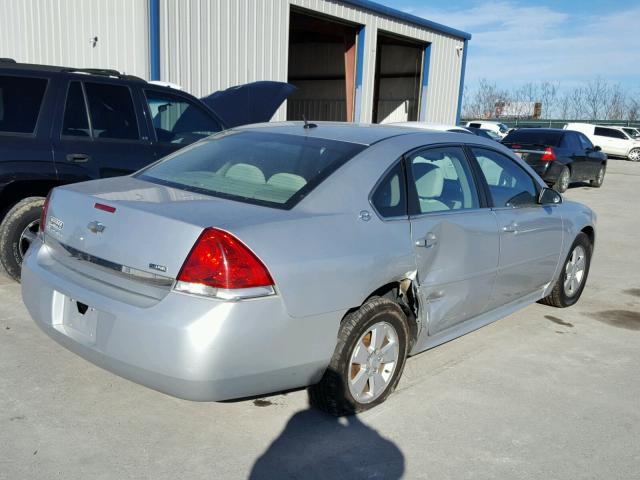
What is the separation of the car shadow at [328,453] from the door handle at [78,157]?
3058 mm

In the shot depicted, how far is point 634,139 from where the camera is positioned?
96.0 ft

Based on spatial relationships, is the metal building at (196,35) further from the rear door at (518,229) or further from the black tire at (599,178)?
the rear door at (518,229)

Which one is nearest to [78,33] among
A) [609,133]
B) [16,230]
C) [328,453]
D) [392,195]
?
[16,230]

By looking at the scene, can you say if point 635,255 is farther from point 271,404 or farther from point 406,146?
point 271,404

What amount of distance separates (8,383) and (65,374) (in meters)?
→ 0.31

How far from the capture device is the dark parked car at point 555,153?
14.2 meters

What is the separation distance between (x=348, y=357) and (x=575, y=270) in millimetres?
3324

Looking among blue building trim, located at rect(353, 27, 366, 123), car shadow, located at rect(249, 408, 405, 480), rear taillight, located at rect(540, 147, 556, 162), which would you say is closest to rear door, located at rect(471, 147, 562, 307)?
car shadow, located at rect(249, 408, 405, 480)

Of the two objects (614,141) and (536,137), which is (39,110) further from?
(614,141)

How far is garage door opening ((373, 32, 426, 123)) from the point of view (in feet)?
77.1

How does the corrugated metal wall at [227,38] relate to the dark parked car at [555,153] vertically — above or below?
above

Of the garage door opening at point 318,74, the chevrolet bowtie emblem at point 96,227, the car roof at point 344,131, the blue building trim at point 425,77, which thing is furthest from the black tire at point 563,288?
the garage door opening at point 318,74

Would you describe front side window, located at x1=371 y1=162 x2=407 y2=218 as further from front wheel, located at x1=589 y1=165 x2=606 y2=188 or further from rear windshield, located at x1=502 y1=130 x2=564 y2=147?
front wheel, located at x1=589 y1=165 x2=606 y2=188

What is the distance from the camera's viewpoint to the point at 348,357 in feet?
10.2
